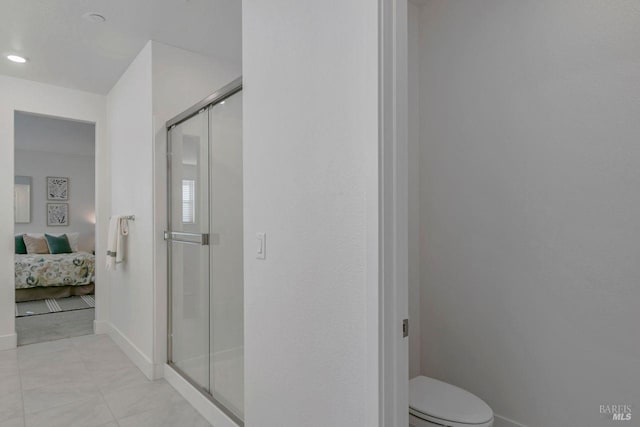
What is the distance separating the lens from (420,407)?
1.71 metres

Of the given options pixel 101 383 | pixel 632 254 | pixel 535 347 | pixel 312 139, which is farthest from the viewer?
pixel 101 383

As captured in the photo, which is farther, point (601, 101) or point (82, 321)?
point (82, 321)

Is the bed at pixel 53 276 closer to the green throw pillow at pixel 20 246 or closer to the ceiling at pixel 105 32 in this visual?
the green throw pillow at pixel 20 246

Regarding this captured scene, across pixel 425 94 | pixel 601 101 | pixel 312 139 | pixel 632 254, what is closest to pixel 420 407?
pixel 632 254

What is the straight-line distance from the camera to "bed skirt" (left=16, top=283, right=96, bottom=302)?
5422 mm

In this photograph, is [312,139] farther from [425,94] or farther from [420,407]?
[425,94]

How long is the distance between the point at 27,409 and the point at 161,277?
1121 mm

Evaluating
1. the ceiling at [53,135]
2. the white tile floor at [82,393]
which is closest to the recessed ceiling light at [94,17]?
the white tile floor at [82,393]

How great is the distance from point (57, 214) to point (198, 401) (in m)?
6.54

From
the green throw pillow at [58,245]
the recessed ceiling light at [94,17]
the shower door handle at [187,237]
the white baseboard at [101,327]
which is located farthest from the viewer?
the green throw pillow at [58,245]

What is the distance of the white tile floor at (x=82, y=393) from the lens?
2291mm

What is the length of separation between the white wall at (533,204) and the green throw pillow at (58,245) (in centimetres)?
645

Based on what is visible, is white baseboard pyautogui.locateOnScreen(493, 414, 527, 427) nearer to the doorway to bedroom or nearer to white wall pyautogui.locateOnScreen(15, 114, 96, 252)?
the doorway to bedroom

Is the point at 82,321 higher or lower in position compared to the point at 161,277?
lower
